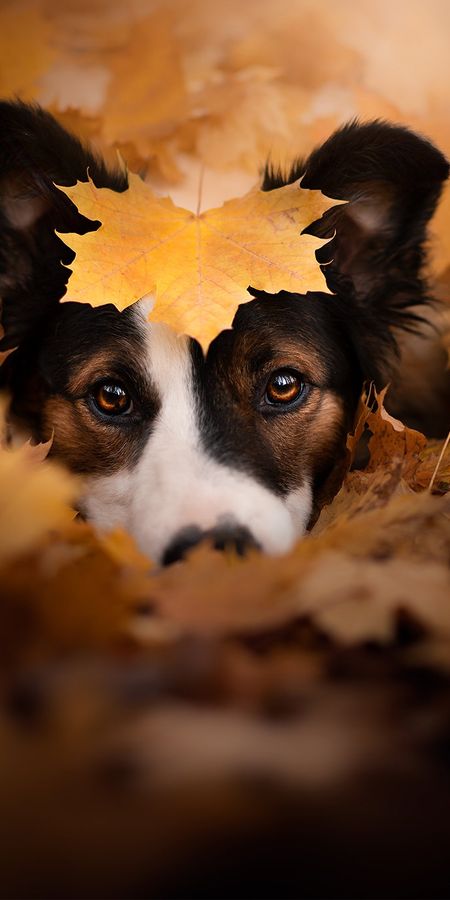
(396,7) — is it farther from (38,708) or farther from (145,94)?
(38,708)

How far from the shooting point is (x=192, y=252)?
7.93 ft

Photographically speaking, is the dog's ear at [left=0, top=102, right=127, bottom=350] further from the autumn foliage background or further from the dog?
the autumn foliage background

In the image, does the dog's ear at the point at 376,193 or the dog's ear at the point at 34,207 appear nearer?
the dog's ear at the point at 34,207

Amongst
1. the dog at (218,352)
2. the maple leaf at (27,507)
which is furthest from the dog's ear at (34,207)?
the maple leaf at (27,507)

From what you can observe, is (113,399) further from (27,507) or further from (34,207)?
(27,507)

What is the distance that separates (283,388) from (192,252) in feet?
1.78

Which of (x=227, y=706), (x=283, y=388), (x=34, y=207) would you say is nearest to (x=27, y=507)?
(x=227, y=706)

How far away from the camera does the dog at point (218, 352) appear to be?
96.5 inches

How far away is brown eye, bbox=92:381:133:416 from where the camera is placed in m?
2.62

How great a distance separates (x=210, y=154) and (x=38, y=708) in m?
3.74

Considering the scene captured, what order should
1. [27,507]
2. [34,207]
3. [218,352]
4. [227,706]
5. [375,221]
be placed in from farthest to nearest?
[375,221] → [34,207] → [218,352] → [27,507] → [227,706]

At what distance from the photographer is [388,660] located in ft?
4.25

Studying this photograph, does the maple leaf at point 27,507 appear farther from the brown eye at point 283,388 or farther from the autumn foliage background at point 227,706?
the brown eye at point 283,388

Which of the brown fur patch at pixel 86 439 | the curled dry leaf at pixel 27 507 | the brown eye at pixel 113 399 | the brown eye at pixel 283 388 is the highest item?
the brown eye at pixel 283 388
